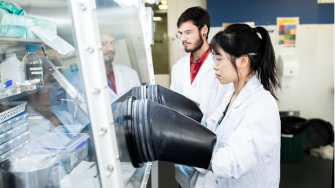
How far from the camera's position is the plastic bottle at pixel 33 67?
1.16 meters

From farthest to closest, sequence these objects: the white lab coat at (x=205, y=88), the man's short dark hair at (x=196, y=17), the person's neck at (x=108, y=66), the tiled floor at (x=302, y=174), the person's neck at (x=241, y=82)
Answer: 1. the tiled floor at (x=302, y=174)
2. the man's short dark hair at (x=196, y=17)
3. the white lab coat at (x=205, y=88)
4. the person's neck at (x=241, y=82)
5. the person's neck at (x=108, y=66)

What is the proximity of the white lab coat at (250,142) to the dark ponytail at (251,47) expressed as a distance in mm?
57

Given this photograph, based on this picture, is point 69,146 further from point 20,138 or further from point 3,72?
point 3,72

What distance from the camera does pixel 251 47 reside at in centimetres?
114

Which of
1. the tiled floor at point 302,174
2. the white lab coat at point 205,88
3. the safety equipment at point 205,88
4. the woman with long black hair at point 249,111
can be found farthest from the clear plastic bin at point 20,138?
the tiled floor at point 302,174

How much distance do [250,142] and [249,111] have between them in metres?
0.13

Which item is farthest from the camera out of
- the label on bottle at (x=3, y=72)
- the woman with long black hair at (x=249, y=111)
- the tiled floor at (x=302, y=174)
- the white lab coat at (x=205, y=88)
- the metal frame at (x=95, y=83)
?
the tiled floor at (x=302, y=174)

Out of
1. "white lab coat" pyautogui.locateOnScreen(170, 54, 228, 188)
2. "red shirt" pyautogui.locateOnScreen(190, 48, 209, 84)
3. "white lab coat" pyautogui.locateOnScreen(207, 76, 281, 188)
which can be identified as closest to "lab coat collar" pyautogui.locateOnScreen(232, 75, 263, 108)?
"white lab coat" pyautogui.locateOnScreen(207, 76, 281, 188)

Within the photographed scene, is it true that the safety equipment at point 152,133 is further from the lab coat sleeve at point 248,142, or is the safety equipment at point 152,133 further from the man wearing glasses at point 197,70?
the man wearing glasses at point 197,70

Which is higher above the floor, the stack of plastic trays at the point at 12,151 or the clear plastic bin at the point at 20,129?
Answer: the clear plastic bin at the point at 20,129

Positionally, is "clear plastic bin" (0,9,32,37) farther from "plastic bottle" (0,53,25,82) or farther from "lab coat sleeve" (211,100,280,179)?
"lab coat sleeve" (211,100,280,179)

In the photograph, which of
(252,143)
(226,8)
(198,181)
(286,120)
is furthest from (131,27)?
(286,120)

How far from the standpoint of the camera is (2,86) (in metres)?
0.90

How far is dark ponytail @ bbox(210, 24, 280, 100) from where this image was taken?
114 cm
